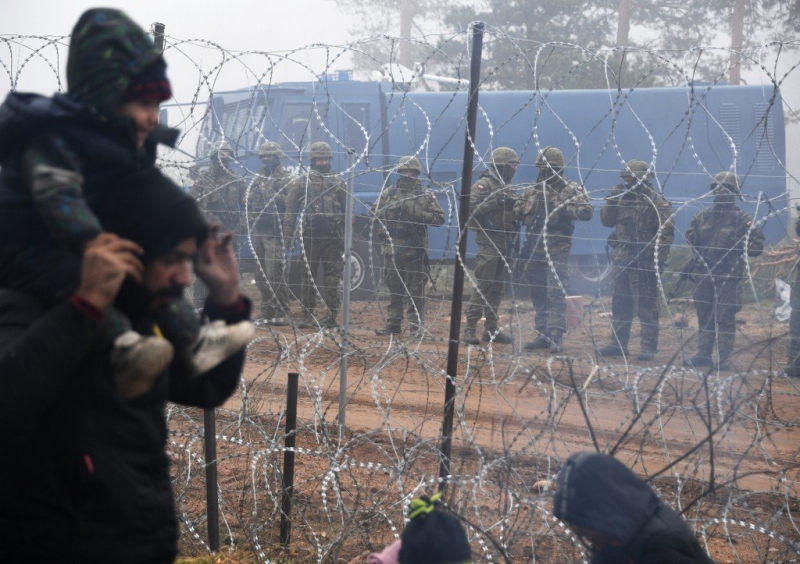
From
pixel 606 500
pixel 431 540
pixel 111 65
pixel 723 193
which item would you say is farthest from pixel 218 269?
pixel 723 193

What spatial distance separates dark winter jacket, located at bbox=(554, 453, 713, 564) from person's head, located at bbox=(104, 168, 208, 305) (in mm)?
1328

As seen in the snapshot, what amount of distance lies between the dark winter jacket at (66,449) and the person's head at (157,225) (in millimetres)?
175

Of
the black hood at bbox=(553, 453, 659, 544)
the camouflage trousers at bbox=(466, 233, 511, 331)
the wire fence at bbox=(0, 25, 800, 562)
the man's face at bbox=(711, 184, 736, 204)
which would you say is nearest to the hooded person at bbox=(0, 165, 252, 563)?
the wire fence at bbox=(0, 25, 800, 562)

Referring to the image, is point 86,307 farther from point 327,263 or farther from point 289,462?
point 327,263

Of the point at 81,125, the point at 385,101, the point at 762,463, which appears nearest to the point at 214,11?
the point at 385,101

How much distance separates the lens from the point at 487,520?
366cm

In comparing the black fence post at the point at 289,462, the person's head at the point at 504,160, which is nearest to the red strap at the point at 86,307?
the black fence post at the point at 289,462

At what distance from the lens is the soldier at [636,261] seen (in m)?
8.16

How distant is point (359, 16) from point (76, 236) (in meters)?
27.9

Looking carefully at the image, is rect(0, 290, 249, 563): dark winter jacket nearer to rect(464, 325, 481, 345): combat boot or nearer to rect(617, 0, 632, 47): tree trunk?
rect(464, 325, 481, 345): combat boot

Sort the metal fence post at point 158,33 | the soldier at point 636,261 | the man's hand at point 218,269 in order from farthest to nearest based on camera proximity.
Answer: the soldier at point 636,261, the metal fence post at point 158,33, the man's hand at point 218,269

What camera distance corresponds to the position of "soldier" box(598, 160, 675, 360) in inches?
321

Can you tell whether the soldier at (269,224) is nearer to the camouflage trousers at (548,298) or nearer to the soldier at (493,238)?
the soldier at (493,238)

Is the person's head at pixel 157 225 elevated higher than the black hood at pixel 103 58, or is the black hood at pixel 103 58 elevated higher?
the black hood at pixel 103 58
